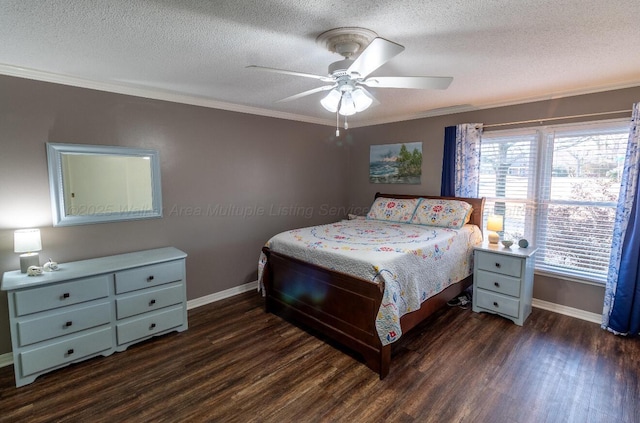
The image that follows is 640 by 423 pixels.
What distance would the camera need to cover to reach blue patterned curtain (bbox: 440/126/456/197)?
3797mm

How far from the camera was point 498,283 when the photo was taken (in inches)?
121

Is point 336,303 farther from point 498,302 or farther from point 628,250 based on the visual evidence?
point 628,250

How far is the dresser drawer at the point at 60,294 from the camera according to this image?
2.13 meters

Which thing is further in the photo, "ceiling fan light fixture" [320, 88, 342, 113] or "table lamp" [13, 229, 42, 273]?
"table lamp" [13, 229, 42, 273]

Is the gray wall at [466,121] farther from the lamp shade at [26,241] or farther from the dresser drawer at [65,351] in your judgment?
the lamp shade at [26,241]

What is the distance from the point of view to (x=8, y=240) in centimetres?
239

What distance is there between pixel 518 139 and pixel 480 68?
1.43m

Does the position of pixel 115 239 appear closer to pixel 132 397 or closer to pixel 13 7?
pixel 132 397

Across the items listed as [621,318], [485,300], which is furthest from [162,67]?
[621,318]

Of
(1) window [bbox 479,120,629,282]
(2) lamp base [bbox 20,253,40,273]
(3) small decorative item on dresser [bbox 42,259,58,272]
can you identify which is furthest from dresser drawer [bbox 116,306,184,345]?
(1) window [bbox 479,120,629,282]

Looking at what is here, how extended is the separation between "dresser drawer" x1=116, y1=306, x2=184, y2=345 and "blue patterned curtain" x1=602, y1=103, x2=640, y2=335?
397 centimetres

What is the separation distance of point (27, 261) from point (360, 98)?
2783 mm

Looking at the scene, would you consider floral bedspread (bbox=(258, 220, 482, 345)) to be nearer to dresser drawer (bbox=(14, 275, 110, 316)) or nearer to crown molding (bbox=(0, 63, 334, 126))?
dresser drawer (bbox=(14, 275, 110, 316))

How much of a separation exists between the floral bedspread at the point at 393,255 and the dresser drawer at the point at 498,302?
0.26 meters
